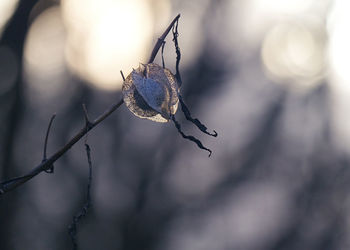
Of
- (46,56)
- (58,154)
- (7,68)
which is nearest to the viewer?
(58,154)

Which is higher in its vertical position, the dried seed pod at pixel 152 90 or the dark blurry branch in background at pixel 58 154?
the dried seed pod at pixel 152 90

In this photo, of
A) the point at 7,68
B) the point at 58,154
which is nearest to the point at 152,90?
the point at 58,154

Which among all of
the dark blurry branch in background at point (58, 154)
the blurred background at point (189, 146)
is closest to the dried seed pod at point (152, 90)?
the dark blurry branch in background at point (58, 154)

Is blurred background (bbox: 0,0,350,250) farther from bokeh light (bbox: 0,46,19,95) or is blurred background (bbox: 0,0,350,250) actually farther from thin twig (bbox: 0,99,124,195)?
thin twig (bbox: 0,99,124,195)

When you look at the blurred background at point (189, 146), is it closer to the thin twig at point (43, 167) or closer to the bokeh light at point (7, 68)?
the bokeh light at point (7, 68)

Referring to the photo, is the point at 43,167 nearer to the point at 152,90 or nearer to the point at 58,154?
the point at 58,154

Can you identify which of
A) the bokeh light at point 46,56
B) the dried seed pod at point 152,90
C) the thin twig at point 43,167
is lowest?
the thin twig at point 43,167

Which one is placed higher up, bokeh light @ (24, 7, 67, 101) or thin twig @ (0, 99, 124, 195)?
bokeh light @ (24, 7, 67, 101)

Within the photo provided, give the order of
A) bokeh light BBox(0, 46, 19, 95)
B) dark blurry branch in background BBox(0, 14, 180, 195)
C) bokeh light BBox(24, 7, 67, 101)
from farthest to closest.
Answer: bokeh light BBox(24, 7, 67, 101)
bokeh light BBox(0, 46, 19, 95)
dark blurry branch in background BBox(0, 14, 180, 195)

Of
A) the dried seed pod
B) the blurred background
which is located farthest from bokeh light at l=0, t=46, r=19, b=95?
the dried seed pod
